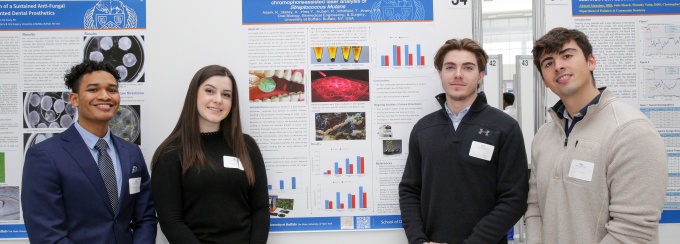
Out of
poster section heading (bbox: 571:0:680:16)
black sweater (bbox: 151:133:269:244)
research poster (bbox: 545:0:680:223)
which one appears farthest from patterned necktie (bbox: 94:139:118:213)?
poster section heading (bbox: 571:0:680:16)

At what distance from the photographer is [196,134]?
1.99 metres

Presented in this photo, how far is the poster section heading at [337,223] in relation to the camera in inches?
92.8

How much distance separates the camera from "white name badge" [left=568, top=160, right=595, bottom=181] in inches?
63.6

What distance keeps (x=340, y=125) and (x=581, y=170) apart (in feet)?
3.82

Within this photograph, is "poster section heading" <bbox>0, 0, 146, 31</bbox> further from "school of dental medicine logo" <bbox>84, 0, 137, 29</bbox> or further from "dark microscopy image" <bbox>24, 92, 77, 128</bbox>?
"dark microscopy image" <bbox>24, 92, 77, 128</bbox>

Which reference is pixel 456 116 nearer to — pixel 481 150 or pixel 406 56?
pixel 481 150

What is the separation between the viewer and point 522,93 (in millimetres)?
3082

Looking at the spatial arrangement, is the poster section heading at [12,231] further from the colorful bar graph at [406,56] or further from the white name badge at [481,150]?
the white name badge at [481,150]

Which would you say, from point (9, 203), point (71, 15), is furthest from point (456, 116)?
point (9, 203)

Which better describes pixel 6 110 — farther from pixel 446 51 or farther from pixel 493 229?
pixel 493 229

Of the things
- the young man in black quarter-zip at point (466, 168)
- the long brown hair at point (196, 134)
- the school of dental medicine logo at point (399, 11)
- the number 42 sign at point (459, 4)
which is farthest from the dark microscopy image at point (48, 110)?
the number 42 sign at point (459, 4)

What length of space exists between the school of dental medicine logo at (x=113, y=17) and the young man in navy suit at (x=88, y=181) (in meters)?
0.44

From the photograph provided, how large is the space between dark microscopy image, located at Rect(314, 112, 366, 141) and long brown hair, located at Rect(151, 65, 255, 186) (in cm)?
44

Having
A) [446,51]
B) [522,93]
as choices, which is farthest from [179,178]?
[522,93]
